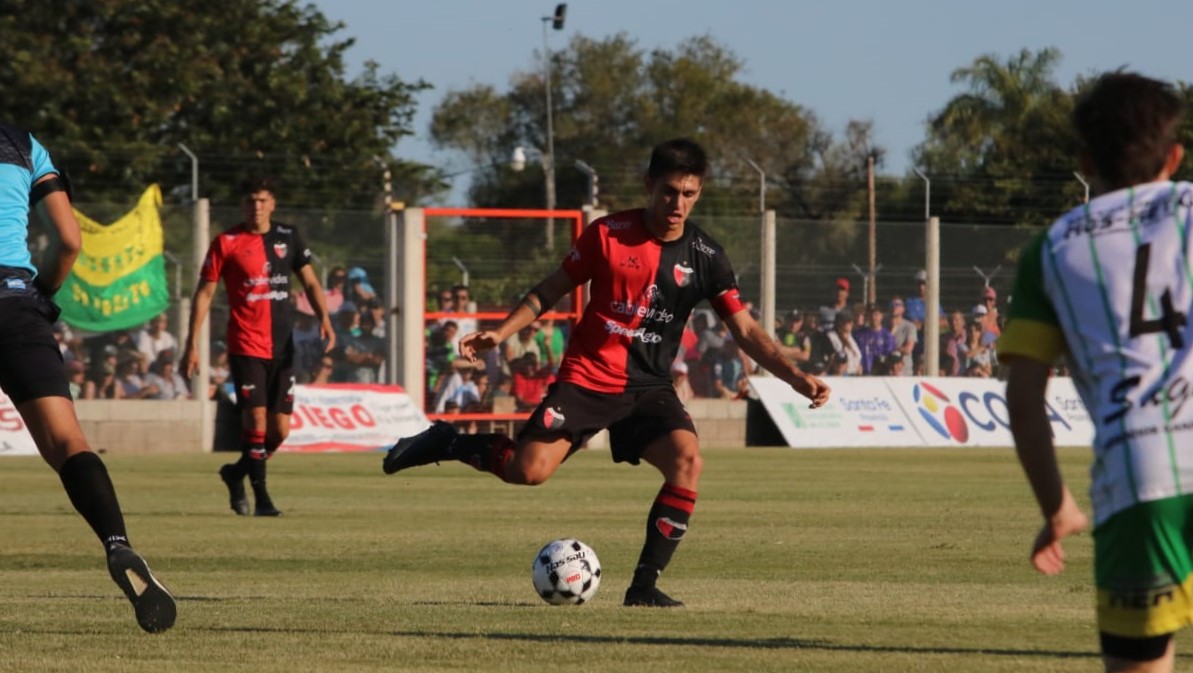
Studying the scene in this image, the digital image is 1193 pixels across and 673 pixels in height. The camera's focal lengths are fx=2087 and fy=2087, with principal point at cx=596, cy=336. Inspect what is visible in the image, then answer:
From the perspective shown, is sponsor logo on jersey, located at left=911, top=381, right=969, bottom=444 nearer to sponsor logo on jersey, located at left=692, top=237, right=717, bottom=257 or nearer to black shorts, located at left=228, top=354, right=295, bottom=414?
black shorts, located at left=228, top=354, right=295, bottom=414

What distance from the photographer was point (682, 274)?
29.8 feet

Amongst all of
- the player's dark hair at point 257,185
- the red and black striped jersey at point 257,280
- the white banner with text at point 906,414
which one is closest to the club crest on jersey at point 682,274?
the player's dark hair at point 257,185

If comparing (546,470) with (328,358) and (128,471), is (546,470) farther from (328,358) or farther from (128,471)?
(328,358)

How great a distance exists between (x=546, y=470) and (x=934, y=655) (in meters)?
2.58

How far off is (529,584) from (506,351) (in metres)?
16.4

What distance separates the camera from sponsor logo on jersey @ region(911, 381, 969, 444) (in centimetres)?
2792

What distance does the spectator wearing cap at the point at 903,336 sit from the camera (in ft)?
90.6

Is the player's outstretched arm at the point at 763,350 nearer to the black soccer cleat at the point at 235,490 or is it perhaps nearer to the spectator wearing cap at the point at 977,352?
the black soccer cleat at the point at 235,490

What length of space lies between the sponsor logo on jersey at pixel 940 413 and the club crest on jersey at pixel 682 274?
63.0ft

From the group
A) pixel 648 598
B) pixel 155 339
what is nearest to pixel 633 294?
pixel 648 598

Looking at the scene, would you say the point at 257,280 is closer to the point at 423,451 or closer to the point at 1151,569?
the point at 423,451

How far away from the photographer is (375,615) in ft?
26.9

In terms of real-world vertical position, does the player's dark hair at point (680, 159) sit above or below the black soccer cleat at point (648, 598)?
above

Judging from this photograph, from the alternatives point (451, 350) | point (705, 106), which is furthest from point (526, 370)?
point (705, 106)
